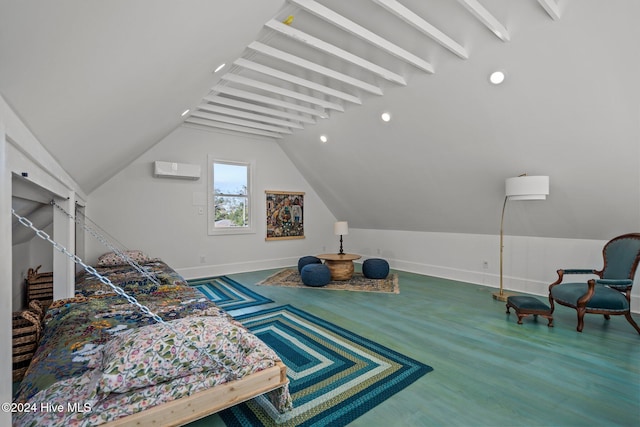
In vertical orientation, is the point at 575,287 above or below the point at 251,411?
above

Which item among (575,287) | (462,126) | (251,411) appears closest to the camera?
(251,411)

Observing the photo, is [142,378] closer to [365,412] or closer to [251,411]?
[251,411]

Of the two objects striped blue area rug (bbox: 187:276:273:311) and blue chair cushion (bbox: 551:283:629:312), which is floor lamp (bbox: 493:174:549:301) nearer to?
blue chair cushion (bbox: 551:283:629:312)

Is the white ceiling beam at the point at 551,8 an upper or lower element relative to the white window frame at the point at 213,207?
upper

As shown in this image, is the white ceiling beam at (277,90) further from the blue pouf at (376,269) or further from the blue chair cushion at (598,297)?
the blue chair cushion at (598,297)

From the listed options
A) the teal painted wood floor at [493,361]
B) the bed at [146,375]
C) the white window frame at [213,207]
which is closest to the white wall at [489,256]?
the teal painted wood floor at [493,361]

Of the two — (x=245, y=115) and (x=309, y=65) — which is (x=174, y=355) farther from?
(x=245, y=115)

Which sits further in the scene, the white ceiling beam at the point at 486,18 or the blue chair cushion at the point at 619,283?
the blue chair cushion at the point at 619,283

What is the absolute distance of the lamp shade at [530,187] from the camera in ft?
10.9

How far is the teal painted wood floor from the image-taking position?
5.83 ft

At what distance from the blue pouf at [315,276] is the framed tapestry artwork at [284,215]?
1772 mm

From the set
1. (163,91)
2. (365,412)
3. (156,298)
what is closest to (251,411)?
(365,412)

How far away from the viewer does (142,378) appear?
4.53ft

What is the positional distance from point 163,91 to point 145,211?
3.42 meters
